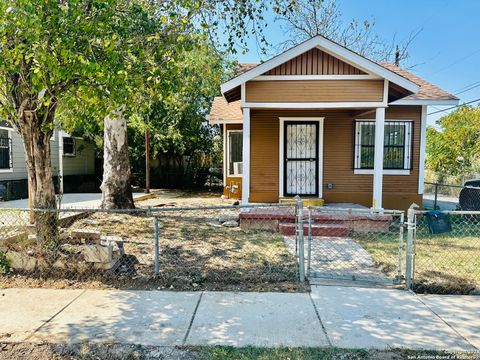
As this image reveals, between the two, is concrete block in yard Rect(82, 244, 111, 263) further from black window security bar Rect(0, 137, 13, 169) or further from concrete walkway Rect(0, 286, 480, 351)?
black window security bar Rect(0, 137, 13, 169)

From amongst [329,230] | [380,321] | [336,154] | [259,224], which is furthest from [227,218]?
[380,321]

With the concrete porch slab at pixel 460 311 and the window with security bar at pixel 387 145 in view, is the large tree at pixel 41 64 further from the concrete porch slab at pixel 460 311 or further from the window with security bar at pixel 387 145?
the window with security bar at pixel 387 145

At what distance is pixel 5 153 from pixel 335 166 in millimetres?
11228

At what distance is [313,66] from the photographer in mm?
7969

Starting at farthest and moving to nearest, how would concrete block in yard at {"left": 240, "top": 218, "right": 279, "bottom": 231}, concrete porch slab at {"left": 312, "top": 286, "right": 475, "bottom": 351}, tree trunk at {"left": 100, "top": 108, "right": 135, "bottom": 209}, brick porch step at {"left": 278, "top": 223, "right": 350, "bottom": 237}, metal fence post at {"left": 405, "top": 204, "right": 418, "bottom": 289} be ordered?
tree trunk at {"left": 100, "top": 108, "right": 135, "bottom": 209}
concrete block in yard at {"left": 240, "top": 218, "right": 279, "bottom": 231}
brick porch step at {"left": 278, "top": 223, "right": 350, "bottom": 237}
metal fence post at {"left": 405, "top": 204, "right": 418, "bottom": 289}
concrete porch slab at {"left": 312, "top": 286, "right": 475, "bottom": 351}

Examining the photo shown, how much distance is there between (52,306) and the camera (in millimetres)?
3818

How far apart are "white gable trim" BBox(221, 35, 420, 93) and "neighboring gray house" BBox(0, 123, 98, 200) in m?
5.05

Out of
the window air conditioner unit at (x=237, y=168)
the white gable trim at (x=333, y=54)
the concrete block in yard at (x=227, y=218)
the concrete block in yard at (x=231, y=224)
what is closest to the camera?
the white gable trim at (x=333, y=54)

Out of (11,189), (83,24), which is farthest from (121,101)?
(11,189)

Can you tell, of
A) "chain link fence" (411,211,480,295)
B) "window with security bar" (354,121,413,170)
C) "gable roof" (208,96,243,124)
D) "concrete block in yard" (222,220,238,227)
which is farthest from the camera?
"gable roof" (208,96,243,124)

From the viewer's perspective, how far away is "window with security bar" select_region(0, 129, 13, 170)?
11883mm

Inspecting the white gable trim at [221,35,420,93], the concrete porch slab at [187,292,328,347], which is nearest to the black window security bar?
the white gable trim at [221,35,420,93]

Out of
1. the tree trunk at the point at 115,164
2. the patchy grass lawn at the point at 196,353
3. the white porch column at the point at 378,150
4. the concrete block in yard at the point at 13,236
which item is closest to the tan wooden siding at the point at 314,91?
the white porch column at the point at 378,150

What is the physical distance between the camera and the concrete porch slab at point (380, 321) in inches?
→ 122
